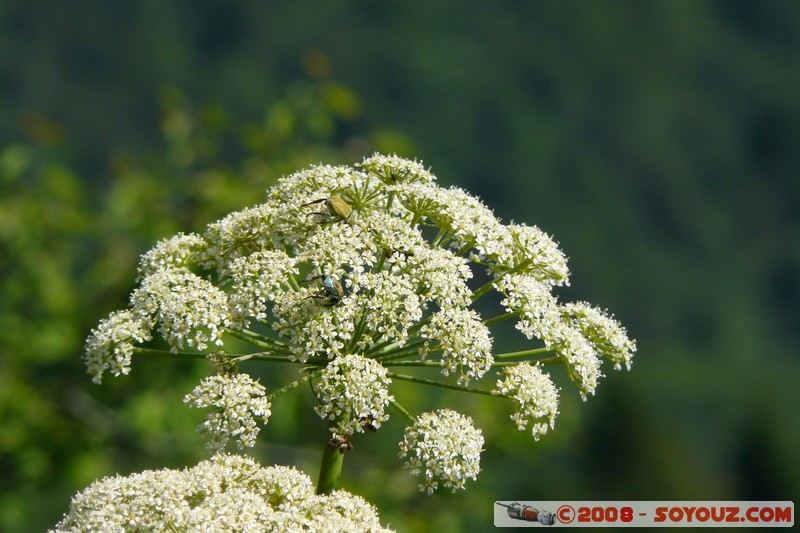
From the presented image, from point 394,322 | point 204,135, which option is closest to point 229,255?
point 394,322

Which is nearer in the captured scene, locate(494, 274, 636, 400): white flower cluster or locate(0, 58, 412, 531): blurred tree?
locate(494, 274, 636, 400): white flower cluster

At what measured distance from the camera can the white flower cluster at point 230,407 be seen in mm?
6109

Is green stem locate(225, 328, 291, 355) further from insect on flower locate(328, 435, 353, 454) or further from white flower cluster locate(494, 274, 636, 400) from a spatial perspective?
white flower cluster locate(494, 274, 636, 400)

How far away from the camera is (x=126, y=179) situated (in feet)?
55.8

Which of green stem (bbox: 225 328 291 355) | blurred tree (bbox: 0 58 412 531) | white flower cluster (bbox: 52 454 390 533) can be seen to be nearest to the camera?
white flower cluster (bbox: 52 454 390 533)

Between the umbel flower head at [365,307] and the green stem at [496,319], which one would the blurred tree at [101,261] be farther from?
the green stem at [496,319]

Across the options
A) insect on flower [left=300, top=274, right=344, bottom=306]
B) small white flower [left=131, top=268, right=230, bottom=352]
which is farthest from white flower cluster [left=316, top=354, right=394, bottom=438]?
small white flower [left=131, top=268, right=230, bottom=352]

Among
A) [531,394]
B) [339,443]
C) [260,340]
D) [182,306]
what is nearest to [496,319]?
[531,394]

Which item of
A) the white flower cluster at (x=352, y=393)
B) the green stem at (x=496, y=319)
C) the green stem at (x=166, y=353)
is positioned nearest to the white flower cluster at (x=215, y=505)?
the white flower cluster at (x=352, y=393)

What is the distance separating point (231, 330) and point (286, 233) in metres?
0.74

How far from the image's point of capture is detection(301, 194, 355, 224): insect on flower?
661 centimetres

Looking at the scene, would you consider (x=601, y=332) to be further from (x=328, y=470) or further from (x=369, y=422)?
(x=328, y=470)

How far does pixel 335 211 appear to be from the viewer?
261 inches

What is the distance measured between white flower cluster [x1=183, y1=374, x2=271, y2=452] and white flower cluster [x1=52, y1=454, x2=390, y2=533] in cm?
16
